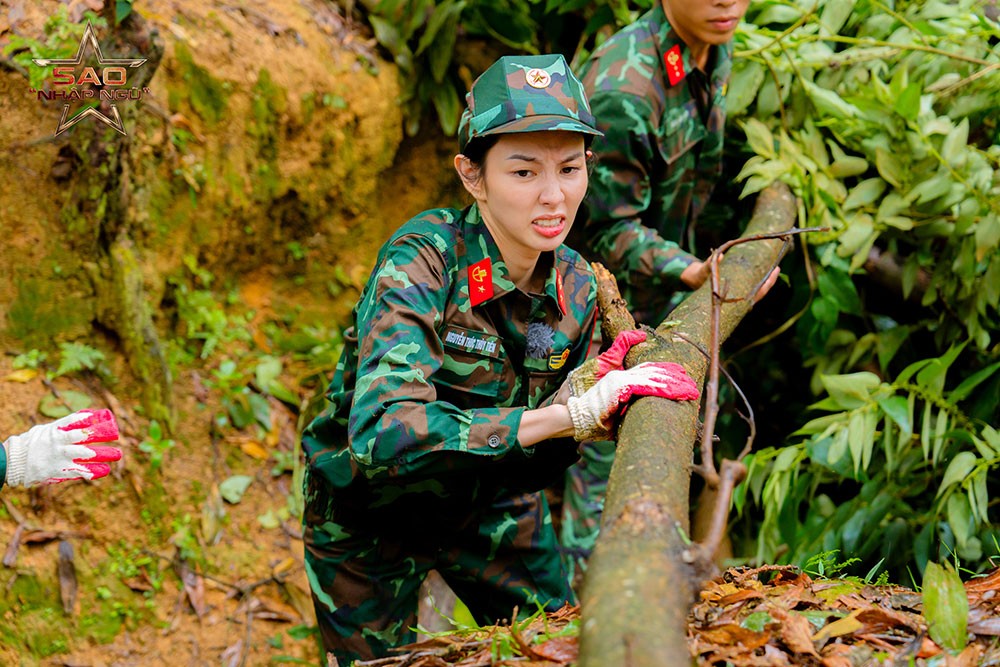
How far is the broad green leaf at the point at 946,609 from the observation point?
6.38ft

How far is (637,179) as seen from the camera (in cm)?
406

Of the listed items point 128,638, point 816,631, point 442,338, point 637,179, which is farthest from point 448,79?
point 816,631

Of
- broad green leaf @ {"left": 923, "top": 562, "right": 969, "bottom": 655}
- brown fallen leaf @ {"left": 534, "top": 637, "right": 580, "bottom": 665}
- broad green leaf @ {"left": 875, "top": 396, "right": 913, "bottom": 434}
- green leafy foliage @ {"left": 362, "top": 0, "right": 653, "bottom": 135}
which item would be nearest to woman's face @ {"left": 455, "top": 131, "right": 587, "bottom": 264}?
brown fallen leaf @ {"left": 534, "top": 637, "right": 580, "bottom": 665}

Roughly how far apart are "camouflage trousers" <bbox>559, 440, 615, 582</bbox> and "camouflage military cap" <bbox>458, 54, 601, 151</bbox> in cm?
188

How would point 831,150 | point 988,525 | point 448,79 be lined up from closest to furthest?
point 988,525 → point 831,150 → point 448,79

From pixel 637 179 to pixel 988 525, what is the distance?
1.98 metres

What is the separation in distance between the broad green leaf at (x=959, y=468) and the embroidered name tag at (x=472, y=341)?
1.86 meters

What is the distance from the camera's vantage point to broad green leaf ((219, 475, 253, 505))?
14.9ft

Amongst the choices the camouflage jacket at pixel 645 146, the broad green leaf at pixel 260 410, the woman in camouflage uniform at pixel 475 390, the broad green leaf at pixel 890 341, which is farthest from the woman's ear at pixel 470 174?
the broad green leaf at pixel 890 341

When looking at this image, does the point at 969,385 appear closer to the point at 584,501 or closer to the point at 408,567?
the point at 584,501

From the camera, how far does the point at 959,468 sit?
352 centimetres

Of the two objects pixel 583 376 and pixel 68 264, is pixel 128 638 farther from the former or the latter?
pixel 583 376

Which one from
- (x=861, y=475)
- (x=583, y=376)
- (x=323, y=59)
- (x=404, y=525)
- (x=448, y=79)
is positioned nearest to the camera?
(x=583, y=376)

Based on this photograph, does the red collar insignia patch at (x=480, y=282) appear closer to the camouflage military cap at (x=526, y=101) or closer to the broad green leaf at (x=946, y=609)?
the camouflage military cap at (x=526, y=101)
